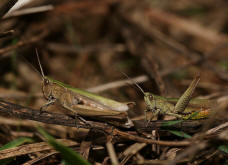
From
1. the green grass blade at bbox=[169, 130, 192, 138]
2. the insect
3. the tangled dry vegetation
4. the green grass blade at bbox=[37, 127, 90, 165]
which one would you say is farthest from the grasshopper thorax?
the green grass blade at bbox=[37, 127, 90, 165]

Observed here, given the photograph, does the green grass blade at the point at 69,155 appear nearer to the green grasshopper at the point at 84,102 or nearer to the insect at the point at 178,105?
the green grasshopper at the point at 84,102

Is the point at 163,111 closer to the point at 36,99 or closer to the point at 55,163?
the point at 55,163

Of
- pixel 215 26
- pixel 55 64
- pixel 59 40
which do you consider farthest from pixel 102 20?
pixel 215 26

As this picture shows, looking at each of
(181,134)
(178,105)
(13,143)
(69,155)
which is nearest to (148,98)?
(178,105)

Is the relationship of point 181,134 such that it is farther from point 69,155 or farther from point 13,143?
point 13,143

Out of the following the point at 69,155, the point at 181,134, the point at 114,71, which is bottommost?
the point at 69,155
